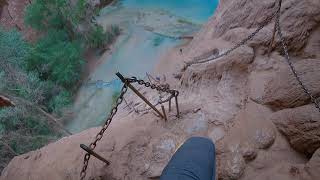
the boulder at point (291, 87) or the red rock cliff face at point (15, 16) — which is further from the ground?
the boulder at point (291, 87)

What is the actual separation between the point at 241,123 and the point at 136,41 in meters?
7.40

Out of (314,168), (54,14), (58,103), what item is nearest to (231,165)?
(314,168)

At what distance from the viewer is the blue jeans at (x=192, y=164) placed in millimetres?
2260

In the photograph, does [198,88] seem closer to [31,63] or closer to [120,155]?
[120,155]

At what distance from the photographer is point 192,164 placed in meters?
2.36

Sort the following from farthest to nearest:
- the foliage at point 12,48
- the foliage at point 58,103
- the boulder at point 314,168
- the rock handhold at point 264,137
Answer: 1. the foliage at point 58,103
2. the foliage at point 12,48
3. the rock handhold at point 264,137
4. the boulder at point 314,168

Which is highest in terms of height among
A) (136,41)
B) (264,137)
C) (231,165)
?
(264,137)

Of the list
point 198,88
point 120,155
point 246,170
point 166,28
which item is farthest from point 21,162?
point 166,28

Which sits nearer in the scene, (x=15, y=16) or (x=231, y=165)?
(x=231, y=165)

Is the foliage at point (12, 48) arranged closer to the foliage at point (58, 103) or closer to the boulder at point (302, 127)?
the foliage at point (58, 103)

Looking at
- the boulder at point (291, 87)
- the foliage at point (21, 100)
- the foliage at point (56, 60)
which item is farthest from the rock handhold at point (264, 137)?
the foliage at point (56, 60)

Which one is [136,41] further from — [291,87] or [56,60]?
[291,87]

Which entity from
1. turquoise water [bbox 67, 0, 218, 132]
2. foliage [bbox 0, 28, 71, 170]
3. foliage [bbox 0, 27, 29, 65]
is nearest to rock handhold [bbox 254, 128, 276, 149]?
foliage [bbox 0, 28, 71, 170]

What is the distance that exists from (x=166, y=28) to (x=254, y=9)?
19.2ft
